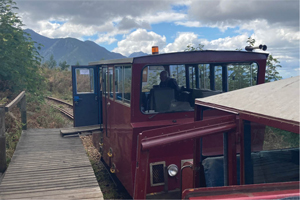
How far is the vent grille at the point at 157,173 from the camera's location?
16.9 ft

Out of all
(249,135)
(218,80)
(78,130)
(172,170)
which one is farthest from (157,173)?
(78,130)

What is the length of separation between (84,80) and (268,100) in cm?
683

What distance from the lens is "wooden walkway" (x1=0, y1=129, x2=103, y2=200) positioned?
16.7ft

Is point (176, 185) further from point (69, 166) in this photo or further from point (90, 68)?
point (90, 68)

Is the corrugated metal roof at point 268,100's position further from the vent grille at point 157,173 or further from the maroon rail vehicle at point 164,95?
the vent grille at point 157,173

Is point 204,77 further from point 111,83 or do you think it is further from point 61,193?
point 61,193

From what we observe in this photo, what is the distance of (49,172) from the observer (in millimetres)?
6039

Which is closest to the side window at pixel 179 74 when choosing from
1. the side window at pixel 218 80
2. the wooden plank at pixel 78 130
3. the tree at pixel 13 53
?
the side window at pixel 218 80

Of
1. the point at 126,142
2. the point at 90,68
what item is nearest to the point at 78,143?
the point at 90,68

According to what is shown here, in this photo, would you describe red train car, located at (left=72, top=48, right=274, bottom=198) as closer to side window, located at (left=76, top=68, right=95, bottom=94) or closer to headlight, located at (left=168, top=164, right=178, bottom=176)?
headlight, located at (left=168, top=164, right=178, bottom=176)

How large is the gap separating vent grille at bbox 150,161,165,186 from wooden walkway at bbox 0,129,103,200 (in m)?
0.92

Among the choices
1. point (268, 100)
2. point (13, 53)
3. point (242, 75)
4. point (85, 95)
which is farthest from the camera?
point (13, 53)

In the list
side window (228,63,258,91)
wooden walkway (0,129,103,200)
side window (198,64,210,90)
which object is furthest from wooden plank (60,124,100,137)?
side window (228,63,258,91)

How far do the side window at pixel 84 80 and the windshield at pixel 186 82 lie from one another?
3547mm
